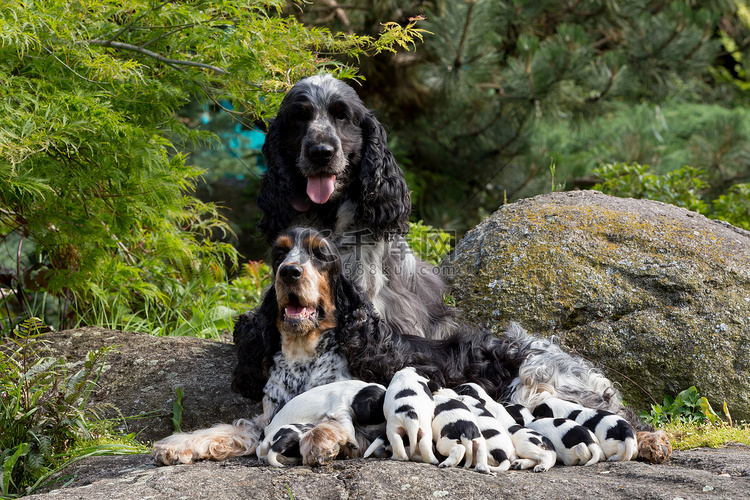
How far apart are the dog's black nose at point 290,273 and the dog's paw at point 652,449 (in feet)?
6.54

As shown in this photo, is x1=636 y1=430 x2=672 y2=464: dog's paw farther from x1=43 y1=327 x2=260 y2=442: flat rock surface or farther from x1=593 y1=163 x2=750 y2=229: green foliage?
x1=593 y1=163 x2=750 y2=229: green foliage

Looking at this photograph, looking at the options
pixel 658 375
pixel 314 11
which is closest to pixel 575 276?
pixel 658 375

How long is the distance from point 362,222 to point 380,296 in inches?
20.2

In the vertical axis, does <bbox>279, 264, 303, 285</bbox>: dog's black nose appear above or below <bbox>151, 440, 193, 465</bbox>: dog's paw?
above

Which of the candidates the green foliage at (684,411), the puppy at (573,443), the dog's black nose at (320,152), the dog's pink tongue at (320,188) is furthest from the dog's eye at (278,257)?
the green foliage at (684,411)

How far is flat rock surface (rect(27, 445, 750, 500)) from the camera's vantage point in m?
2.99

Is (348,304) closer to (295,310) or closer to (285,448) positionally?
(295,310)

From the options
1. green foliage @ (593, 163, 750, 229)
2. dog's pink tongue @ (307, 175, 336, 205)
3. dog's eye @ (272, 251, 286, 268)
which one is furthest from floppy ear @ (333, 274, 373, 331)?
green foliage @ (593, 163, 750, 229)

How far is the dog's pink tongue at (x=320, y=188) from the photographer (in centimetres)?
470

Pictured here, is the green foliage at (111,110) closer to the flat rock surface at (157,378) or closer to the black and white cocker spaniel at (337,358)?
the flat rock surface at (157,378)

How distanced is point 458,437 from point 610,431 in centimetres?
85

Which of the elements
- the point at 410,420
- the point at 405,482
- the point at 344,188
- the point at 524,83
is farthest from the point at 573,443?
the point at 524,83

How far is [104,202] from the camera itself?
18.0 ft

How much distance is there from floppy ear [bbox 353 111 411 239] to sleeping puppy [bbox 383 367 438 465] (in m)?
1.54
